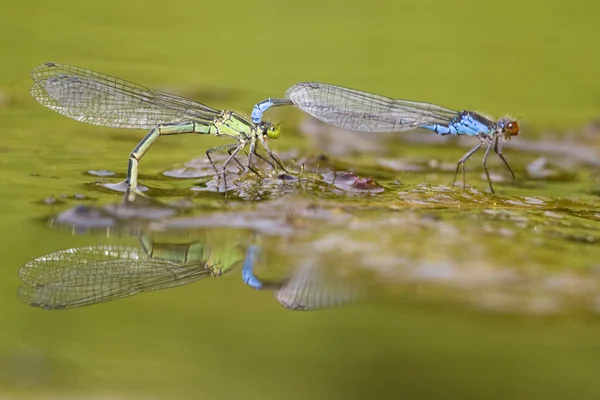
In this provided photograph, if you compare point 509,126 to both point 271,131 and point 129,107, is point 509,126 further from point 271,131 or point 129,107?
point 129,107

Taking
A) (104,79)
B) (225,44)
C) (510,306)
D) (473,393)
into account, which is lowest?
(473,393)

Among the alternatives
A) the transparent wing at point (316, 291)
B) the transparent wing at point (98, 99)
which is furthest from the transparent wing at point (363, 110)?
the transparent wing at point (316, 291)

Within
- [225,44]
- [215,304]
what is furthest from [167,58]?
[215,304]

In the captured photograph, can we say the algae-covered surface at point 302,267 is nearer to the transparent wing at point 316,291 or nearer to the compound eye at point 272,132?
the transparent wing at point 316,291

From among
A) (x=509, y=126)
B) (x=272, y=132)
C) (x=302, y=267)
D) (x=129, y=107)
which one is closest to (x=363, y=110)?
(x=272, y=132)

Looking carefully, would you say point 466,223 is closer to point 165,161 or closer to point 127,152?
point 165,161

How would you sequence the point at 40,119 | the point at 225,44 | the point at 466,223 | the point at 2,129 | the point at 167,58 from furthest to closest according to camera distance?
1. the point at 225,44
2. the point at 167,58
3. the point at 40,119
4. the point at 2,129
5. the point at 466,223

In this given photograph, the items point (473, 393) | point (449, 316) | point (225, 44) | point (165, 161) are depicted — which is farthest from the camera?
point (225, 44)
